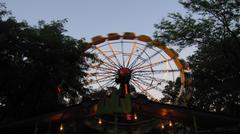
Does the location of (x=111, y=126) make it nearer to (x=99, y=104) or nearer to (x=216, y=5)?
(x=99, y=104)

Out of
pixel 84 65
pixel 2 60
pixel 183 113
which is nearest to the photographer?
pixel 183 113

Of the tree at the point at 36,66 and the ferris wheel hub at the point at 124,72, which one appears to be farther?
the ferris wheel hub at the point at 124,72

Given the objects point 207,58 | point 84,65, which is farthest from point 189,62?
point 84,65

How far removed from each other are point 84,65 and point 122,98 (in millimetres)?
9206

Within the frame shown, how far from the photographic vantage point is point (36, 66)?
16766mm

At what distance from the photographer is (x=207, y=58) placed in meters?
21.7

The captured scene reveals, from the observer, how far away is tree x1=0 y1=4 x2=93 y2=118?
15.9m

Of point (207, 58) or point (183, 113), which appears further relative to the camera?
point (207, 58)

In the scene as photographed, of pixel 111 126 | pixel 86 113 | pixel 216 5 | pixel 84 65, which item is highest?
pixel 216 5

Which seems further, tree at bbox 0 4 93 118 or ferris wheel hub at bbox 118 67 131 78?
ferris wheel hub at bbox 118 67 131 78

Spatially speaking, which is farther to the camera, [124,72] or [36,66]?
[124,72]

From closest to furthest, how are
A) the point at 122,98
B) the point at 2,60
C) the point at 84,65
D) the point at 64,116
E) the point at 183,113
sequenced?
1. the point at 122,98
2. the point at 183,113
3. the point at 64,116
4. the point at 2,60
5. the point at 84,65

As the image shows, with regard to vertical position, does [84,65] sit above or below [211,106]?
above

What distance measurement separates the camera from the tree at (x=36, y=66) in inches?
626
